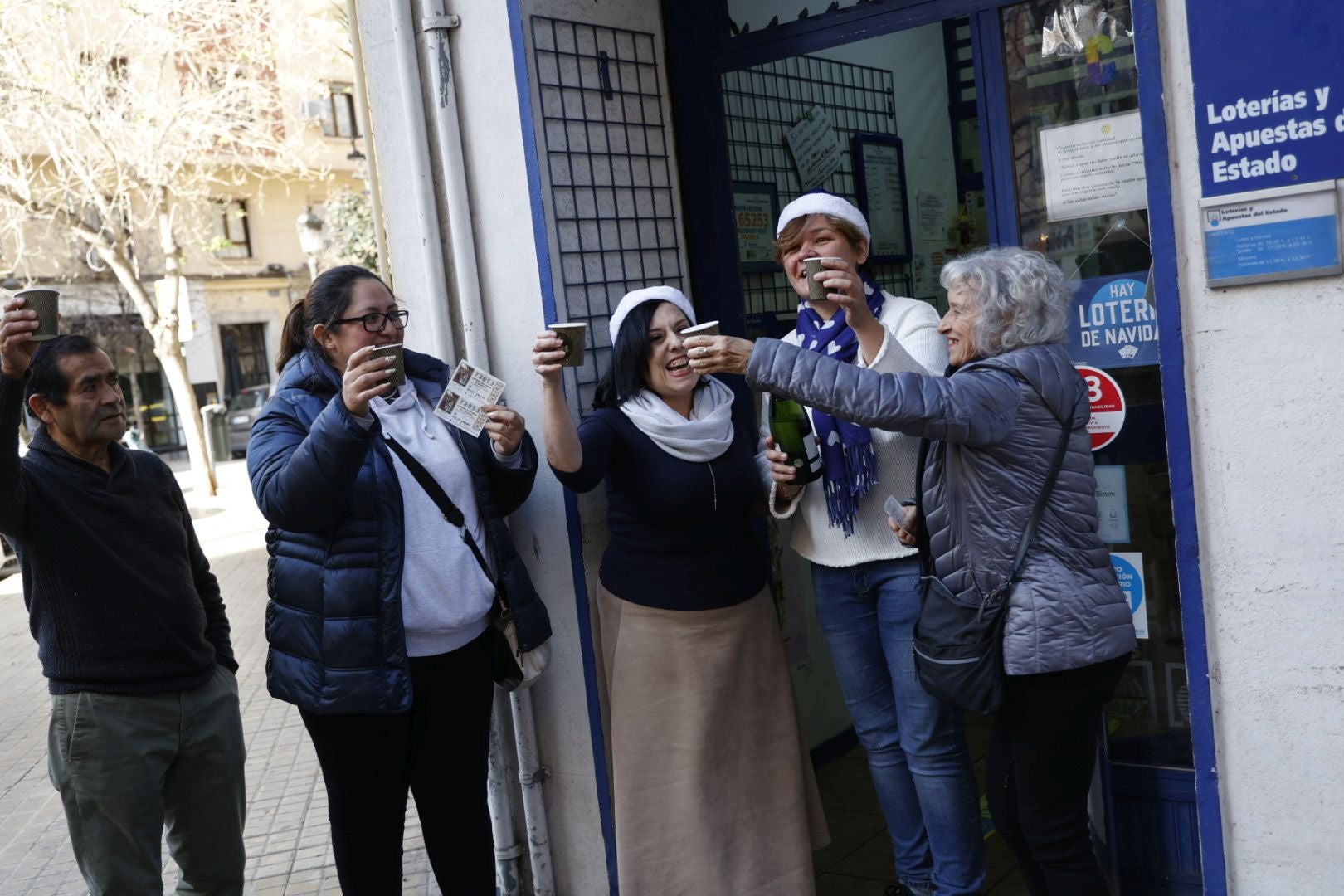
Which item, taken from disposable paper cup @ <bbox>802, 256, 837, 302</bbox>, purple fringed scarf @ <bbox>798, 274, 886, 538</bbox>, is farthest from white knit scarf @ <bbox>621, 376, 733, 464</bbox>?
disposable paper cup @ <bbox>802, 256, 837, 302</bbox>

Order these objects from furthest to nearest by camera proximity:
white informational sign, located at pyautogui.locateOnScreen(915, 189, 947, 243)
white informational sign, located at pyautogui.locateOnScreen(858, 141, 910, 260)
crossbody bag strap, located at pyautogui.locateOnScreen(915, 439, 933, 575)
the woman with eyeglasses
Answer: white informational sign, located at pyautogui.locateOnScreen(915, 189, 947, 243), white informational sign, located at pyautogui.locateOnScreen(858, 141, 910, 260), the woman with eyeglasses, crossbody bag strap, located at pyautogui.locateOnScreen(915, 439, 933, 575)

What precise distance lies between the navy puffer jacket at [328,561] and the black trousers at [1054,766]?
147 cm

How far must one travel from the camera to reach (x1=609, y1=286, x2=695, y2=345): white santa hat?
3.36 metres

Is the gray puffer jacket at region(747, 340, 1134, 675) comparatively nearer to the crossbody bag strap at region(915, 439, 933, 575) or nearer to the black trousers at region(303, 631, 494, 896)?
the crossbody bag strap at region(915, 439, 933, 575)

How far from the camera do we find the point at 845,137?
15.5 ft

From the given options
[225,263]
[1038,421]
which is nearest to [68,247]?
[225,263]

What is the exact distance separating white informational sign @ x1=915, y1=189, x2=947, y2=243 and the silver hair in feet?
7.29

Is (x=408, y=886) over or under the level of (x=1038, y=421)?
under

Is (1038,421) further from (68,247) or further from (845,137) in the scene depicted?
(68,247)

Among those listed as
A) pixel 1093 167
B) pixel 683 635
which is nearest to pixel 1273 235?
pixel 1093 167

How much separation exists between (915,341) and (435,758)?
170cm

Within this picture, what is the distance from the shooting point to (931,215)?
4.96m

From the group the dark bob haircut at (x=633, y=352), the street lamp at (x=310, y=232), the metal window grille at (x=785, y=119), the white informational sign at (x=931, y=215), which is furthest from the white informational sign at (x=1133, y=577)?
the street lamp at (x=310, y=232)

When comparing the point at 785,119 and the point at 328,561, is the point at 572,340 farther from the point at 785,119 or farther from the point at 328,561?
the point at 785,119
